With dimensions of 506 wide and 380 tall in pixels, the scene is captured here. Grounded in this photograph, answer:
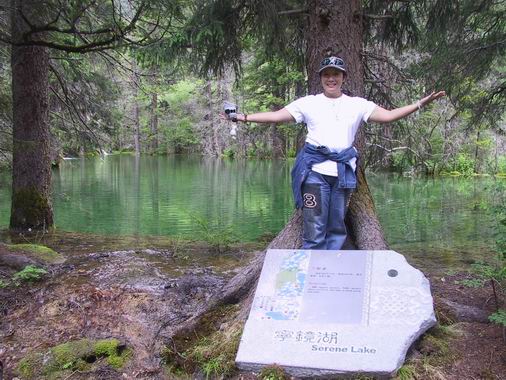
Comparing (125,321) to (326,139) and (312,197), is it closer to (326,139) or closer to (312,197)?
(312,197)

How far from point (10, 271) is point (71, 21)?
2.81 meters

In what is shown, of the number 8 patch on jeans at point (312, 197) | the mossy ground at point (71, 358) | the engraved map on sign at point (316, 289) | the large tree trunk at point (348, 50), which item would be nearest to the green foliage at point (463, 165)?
the large tree trunk at point (348, 50)

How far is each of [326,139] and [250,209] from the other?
34.6ft

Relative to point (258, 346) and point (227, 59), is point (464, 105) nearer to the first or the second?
point (227, 59)

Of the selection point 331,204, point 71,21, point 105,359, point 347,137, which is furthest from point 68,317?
point 71,21

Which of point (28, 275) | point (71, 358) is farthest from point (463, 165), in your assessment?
point (71, 358)

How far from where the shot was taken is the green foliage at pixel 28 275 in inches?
191

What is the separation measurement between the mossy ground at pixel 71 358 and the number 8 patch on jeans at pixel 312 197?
5.88ft

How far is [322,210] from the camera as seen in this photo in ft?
13.0

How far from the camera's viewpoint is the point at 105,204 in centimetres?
1515

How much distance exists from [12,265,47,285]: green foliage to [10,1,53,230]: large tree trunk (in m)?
3.76

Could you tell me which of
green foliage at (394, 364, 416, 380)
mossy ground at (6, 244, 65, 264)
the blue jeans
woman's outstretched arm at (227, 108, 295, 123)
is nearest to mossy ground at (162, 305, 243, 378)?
the blue jeans

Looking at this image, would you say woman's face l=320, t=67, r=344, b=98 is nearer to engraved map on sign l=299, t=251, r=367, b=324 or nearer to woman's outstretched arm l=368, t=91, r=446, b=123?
woman's outstretched arm l=368, t=91, r=446, b=123

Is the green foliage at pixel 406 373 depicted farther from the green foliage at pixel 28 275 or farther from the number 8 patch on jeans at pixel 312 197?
the green foliage at pixel 28 275
